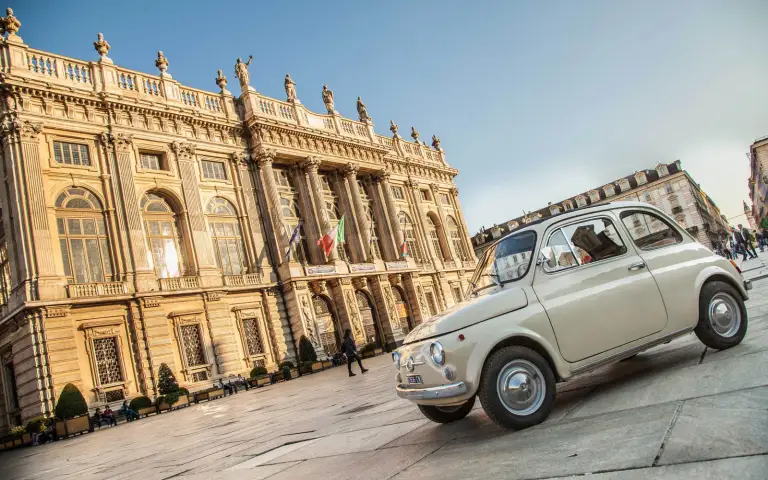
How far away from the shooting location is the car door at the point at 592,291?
4199 mm

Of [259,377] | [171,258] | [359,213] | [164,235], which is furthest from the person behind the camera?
[359,213]

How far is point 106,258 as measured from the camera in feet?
71.9

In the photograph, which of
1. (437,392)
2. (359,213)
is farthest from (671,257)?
(359,213)

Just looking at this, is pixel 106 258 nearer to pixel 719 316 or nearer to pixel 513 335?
pixel 513 335

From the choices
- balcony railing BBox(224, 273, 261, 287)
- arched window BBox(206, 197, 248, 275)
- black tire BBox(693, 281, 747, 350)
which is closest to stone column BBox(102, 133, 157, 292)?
balcony railing BBox(224, 273, 261, 287)

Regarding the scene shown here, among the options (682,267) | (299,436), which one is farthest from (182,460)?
(682,267)

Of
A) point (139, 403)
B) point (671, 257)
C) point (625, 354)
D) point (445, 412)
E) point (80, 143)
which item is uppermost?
point (80, 143)

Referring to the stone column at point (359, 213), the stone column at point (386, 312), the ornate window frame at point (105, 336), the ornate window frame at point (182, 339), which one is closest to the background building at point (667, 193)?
the stone column at point (359, 213)

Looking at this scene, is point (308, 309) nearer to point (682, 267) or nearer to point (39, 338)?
point (39, 338)

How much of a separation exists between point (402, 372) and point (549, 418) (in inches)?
52.9

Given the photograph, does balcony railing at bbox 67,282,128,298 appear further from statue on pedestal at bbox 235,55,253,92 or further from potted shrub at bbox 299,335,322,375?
statue on pedestal at bbox 235,55,253,92

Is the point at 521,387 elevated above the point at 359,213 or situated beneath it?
situated beneath

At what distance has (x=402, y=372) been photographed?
14.9 feet

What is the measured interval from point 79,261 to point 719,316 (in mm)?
23287
